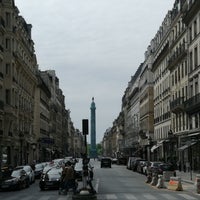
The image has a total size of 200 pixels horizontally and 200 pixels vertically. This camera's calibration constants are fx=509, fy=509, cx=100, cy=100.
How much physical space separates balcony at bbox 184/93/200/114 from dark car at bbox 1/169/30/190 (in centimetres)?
2136

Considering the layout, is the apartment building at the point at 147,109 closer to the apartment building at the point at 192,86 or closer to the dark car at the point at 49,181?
the apartment building at the point at 192,86

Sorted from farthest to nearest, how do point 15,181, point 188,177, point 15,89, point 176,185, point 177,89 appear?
point 177,89 → point 15,89 → point 188,177 → point 15,181 → point 176,185

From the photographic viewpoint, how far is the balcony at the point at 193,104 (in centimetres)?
5111

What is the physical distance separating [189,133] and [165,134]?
2015 centimetres

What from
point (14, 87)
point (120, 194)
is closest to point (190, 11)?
point (14, 87)

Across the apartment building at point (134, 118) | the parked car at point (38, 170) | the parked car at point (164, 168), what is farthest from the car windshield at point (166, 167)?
the apartment building at point (134, 118)

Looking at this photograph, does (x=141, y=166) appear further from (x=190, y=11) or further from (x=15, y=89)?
A: (x=15, y=89)

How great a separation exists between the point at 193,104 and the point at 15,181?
25.3 meters

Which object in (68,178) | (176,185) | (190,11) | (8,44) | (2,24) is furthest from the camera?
(8,44)

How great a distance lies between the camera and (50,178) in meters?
33.2

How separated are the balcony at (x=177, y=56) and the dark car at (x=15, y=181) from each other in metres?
30.0

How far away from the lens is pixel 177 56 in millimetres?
63469

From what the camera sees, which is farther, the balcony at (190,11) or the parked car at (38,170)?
the balcony at (190,11)

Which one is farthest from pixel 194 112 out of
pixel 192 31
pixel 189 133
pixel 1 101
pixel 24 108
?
pixel 24 108
